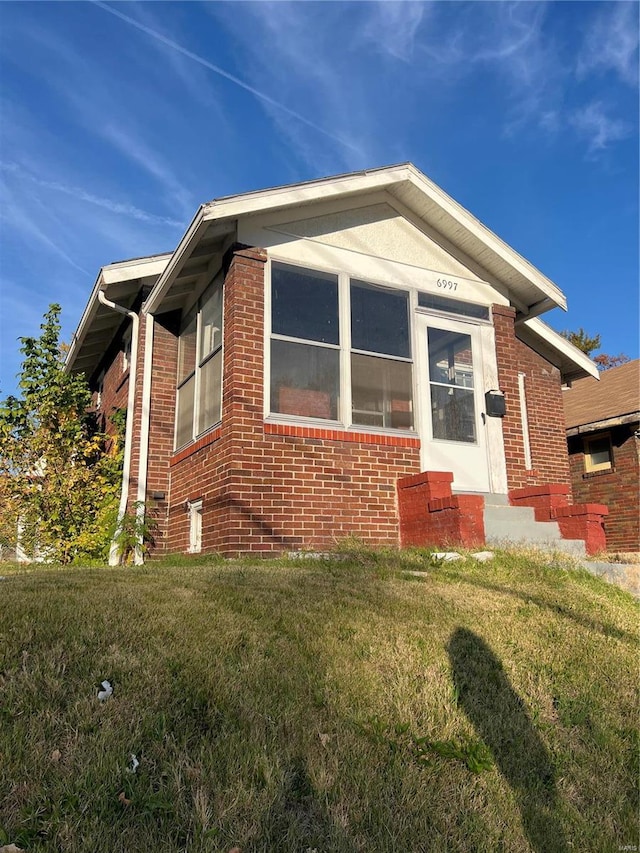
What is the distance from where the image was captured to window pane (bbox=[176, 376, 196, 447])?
8742 mm

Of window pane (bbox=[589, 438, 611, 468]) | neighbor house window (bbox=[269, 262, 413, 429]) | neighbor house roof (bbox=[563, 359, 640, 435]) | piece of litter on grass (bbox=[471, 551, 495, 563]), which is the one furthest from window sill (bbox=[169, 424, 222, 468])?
window pane (bbox=[589, 438, 611, 468])

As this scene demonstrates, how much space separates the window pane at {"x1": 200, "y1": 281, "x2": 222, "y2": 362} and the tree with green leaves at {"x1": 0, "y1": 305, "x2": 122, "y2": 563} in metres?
2.27

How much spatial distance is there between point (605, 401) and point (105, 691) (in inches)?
523

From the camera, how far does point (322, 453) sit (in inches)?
295

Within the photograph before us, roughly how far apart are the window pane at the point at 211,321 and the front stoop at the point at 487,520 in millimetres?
2975

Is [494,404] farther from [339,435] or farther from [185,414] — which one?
[185,414]

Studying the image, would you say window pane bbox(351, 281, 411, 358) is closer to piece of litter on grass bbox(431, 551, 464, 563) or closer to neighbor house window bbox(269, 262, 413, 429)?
neighbor house window bbox(269, 262, 413, 429)

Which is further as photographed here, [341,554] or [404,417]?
[404,417]

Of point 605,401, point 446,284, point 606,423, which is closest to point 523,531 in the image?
point 446,284

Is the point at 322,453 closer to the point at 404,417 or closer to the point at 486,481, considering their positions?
the point at 404,417

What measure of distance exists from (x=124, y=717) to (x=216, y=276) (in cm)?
649

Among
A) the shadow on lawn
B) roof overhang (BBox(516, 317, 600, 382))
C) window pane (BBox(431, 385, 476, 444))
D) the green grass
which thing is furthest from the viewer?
roof overhang (BBox(516, 317, 600, 382))

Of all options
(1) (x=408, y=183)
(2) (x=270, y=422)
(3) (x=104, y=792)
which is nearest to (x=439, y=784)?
(3) (x=104, y=792)

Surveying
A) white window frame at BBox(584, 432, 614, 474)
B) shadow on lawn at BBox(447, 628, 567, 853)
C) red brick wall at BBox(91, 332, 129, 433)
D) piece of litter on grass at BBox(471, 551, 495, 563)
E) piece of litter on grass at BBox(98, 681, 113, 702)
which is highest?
red brick wall at BBox(91, 332, 129, 433)
